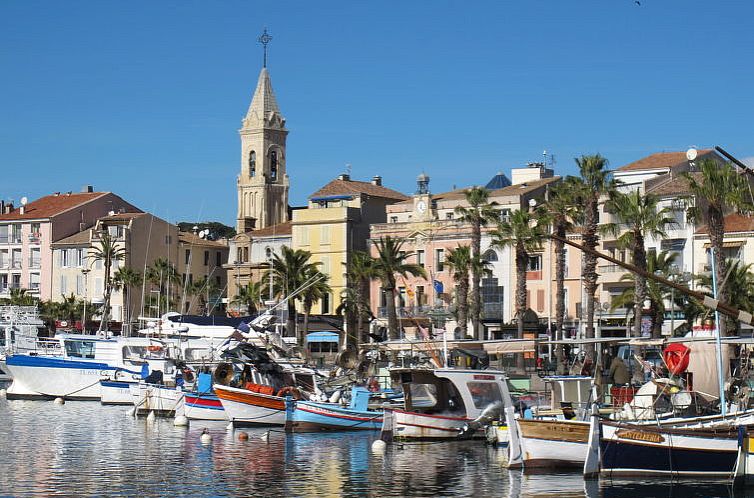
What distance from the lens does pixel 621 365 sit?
141ft

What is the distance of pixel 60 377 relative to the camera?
6888cm

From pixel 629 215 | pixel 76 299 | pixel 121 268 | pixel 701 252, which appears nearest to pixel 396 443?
pixel 629 215

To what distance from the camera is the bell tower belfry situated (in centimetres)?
13100

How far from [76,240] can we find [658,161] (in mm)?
52793

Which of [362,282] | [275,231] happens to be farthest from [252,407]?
[275,231]

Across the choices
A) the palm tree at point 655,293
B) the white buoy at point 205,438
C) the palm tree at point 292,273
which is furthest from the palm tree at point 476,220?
the white buoy at point 205,438

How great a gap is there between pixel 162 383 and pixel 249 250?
5647 centimetres

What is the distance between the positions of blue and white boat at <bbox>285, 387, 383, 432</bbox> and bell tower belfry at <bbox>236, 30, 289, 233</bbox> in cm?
8048

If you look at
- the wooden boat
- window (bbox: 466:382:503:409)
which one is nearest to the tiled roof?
the wooden boat

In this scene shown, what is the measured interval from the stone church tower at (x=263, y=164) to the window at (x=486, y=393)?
85.6 meters

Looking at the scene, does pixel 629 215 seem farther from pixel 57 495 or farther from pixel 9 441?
pixel 57 495

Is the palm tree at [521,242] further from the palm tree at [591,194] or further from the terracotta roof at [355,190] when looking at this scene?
the terracotta roof at [355,190]

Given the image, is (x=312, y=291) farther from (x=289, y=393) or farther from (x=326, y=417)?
(x=326, y=417)

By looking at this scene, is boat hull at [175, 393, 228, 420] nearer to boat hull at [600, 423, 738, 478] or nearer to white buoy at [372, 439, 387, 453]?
white buoy at [372, 439, 387, 453]
